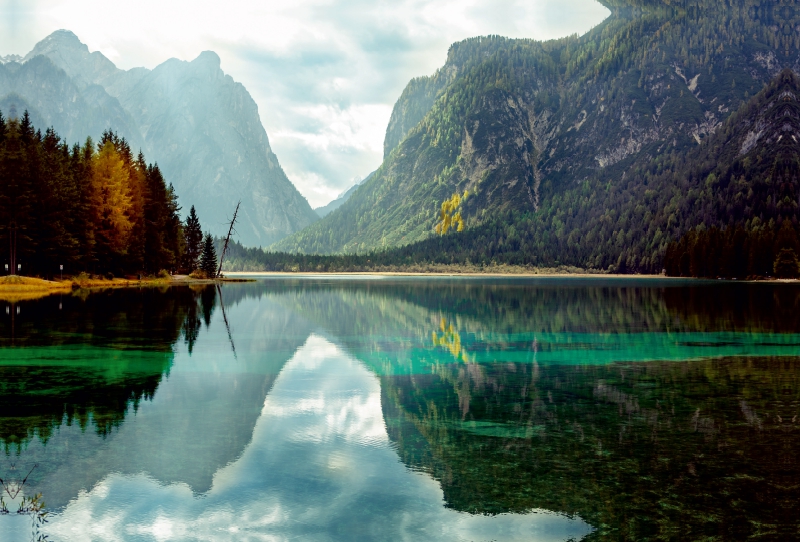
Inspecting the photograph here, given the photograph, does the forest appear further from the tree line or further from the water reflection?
the tree line

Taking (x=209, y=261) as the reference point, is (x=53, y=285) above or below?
below

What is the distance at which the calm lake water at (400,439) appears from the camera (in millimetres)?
11133

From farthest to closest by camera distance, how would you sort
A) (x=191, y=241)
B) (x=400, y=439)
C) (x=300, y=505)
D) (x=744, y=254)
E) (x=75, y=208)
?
(x=744, y=254) → (x=191, y=241) → (x=75, y=208) → (x=400, y=439) → (x=300, y=505)

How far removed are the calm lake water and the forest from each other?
5310 cm

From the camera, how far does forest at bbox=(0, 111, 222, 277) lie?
266ft

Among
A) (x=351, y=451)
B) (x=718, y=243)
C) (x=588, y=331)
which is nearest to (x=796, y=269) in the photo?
(x=718, y=243)

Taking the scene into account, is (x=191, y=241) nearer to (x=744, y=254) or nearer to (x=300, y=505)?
(x=744, y=254)

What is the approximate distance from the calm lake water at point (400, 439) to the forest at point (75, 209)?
2091 inches

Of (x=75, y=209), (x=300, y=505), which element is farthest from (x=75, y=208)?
(x=300, y=505)

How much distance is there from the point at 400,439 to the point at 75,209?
8471cm

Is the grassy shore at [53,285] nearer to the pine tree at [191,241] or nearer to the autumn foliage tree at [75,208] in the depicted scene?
the autumn foliage tree at [75,208]

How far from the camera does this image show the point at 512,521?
36.4ft

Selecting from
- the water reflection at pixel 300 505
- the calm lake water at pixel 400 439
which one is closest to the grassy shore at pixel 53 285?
the calm lake water at pixel 400 439

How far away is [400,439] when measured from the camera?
1647cm
